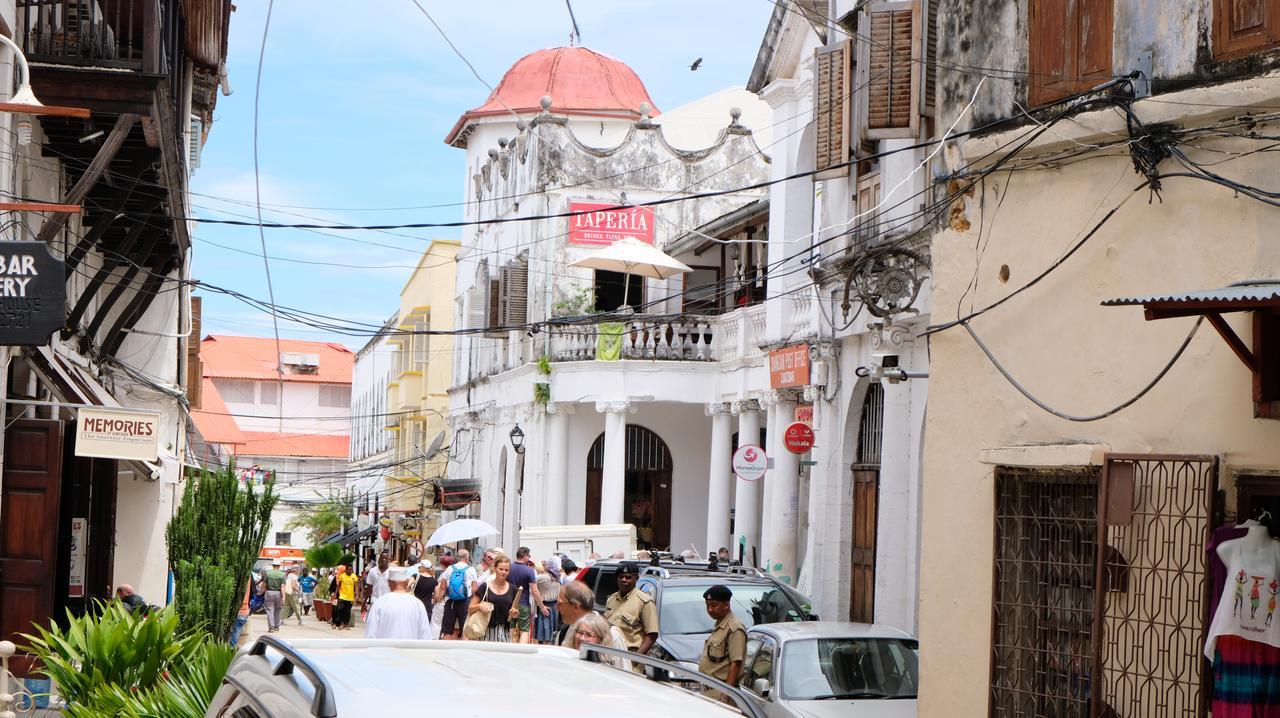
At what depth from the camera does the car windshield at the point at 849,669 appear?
38.1 feet

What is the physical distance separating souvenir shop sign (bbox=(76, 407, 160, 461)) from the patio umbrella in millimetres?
15934

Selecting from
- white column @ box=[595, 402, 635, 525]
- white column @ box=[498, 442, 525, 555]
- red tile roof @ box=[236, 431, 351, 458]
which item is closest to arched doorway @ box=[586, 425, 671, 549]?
white column @ box=[498, 442, 525, 555]

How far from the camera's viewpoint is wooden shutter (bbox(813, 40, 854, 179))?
64.8 feet

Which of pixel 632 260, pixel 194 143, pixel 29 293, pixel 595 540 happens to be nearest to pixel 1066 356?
pixel 29 293

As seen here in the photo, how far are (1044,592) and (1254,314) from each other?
2320 mm

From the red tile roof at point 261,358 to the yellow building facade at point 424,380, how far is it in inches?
1635

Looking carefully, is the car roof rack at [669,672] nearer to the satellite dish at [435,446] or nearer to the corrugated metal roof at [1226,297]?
the corrugated metal roof at [1226,297]

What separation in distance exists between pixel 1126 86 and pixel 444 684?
637 centimetres

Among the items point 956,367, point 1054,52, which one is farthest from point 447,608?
point 1054,52

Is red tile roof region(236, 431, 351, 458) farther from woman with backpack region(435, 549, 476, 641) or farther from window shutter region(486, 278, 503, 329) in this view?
woman with backpack region(435, 549, 476, 641)

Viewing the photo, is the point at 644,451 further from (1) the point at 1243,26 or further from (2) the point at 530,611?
(1) the point at 1243,26

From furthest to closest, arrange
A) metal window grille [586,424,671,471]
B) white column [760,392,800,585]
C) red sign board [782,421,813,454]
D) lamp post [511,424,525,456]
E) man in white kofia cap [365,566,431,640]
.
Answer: metal window grille [586,424,671,471]
lamp post [511,424,525,456]
white column [760,392,800,585]
red sign board [782,421,813,454]
man in white kofia cap [365,566,431,640]

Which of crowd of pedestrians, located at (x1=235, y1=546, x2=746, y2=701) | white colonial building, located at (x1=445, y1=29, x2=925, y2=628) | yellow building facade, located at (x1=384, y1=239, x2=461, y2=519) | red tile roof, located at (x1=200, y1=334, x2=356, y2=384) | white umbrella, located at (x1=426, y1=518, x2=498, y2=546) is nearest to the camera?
crowd of pedestrians, located at (x1=235, y1=546, x2=746, y2=701)

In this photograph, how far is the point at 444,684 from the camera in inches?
164
